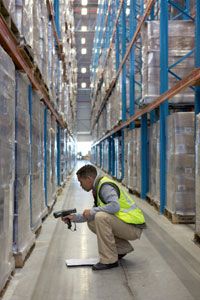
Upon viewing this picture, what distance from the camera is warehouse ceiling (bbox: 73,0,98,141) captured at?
36625 mm

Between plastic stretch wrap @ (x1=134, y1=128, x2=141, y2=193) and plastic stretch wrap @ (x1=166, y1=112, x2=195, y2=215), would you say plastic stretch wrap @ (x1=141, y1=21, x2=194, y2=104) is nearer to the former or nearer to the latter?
plastic stretch wrap @ (x1=166, y1=112, x2=195, y2=215)

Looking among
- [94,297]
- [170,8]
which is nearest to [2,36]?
[94,297]

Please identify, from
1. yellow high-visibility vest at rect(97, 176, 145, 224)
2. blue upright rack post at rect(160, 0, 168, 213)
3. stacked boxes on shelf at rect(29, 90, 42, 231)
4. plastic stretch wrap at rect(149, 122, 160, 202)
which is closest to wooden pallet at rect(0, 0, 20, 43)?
stacked boxes on shelf at rect(29, 90, 42, 231)

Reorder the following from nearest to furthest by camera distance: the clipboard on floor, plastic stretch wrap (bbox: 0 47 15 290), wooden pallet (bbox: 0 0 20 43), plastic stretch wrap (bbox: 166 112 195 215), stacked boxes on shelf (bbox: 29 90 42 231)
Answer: plastic stretch wrap (bbox: 0 47 15 290)
wooden pallet (bbox: 0 0 20 43)
the clipboard on floor
stacked boxes on shelf (bbox: 29 90 42 231)
plastic stretch wrap (bbox: 166 112 195 215)

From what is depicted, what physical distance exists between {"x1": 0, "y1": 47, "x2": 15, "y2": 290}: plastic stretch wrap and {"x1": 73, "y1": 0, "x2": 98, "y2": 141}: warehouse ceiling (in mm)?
34509

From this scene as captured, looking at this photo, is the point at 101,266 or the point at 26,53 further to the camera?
the point at 26,53

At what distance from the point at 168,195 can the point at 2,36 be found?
406cm

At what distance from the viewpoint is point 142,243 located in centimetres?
502

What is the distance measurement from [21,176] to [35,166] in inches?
48.6

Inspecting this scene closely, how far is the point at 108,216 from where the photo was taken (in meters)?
3.85

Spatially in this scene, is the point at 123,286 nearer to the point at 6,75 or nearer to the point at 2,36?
the point at 6,75

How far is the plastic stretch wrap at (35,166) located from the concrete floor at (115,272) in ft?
0.98

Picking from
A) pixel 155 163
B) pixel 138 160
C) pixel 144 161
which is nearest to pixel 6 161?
pixel 155 163

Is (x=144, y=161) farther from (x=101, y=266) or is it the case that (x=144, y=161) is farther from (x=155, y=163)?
(x=101, y=266)
